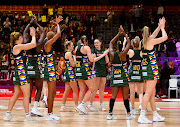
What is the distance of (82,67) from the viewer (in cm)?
823

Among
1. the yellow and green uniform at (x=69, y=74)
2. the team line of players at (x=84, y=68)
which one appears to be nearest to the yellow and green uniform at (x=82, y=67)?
the team line of players at (x=84, y=68)

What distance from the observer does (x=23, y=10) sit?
67.7 feet

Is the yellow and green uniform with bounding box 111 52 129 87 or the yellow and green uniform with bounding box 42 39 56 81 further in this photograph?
the yellow and green uniform with bounding box 111 52 129 87

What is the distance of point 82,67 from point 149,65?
2.13 metres

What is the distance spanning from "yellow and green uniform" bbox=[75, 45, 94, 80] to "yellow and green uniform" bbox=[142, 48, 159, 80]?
6.25ft

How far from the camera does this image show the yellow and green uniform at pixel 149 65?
6.52 meters

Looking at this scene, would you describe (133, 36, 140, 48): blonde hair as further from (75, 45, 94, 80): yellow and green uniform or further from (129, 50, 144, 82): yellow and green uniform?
(75, 45, 94, 80): yellow and green uniform

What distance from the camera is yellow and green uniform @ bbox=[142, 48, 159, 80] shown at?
6523 millimetres

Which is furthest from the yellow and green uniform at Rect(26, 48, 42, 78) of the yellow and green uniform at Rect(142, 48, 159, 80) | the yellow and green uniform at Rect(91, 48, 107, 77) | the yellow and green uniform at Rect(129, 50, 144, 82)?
the yellow and green uniform at Rect(142, 48, 159, 80)

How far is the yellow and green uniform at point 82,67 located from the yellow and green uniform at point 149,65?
Answer: 1.91 meters

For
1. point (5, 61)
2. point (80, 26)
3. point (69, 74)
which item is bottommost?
point (69, 74)

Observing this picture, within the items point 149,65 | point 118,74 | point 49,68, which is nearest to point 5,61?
point 49,68

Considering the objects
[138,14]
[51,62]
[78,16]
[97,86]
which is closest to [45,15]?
[78,16]

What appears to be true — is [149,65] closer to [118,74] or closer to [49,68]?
[118,74]
